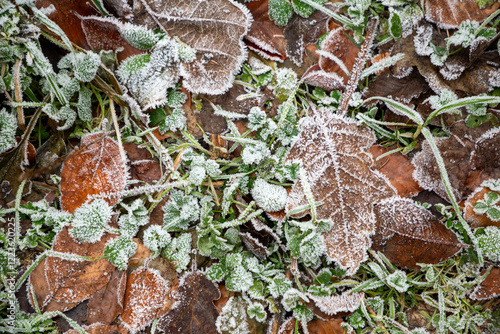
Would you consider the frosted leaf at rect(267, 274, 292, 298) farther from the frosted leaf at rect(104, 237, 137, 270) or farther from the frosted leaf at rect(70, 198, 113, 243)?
the frosted leaf at rect(70, 198, 113, 243)

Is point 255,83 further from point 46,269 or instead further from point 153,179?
point 46,269

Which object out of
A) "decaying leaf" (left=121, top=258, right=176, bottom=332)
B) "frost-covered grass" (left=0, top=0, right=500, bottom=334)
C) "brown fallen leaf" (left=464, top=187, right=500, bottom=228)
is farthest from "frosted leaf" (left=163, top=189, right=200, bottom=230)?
"brown fallen leaf" (left=464, top=187, right=500, bottom=228)

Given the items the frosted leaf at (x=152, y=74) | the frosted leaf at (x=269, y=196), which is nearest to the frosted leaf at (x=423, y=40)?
the frosted leaf at (x=269, y=196)

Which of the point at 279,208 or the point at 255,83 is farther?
the point at 255,83

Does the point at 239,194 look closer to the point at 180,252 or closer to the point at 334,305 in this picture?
the point at 180,252

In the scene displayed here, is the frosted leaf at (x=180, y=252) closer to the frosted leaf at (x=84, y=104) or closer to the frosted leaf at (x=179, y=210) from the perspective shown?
the frosted leaf at (x=179, y=210)

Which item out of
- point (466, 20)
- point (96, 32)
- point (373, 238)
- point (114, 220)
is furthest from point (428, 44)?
point (114, 220)
